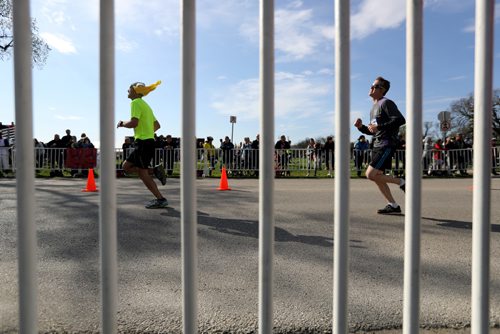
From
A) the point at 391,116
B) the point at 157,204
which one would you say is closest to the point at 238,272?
the point at 157,204

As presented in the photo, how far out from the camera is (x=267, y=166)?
1069 millimetres

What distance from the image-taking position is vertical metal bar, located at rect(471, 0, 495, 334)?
1.02 metres

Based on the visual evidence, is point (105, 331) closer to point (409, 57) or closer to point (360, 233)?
point (409, 57)

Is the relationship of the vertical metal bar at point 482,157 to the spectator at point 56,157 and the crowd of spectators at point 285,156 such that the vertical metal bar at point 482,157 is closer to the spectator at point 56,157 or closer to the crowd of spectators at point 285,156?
the crowd of spectators at point 285,156

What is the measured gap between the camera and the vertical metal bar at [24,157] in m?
0.96

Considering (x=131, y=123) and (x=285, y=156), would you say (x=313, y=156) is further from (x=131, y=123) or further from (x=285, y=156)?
(x=131, y=123)

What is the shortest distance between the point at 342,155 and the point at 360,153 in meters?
14.9

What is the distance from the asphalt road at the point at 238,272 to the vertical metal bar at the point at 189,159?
75cm

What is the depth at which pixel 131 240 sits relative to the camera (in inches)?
134

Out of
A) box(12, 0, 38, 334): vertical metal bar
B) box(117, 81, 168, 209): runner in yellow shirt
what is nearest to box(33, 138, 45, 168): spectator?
box(117, 81, 168, 209): runner in yellow shirt

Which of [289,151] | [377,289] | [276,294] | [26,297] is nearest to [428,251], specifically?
[377,289]

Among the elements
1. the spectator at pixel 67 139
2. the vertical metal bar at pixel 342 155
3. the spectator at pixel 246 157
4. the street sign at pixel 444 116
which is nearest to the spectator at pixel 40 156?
the spectator at pixel 67 139

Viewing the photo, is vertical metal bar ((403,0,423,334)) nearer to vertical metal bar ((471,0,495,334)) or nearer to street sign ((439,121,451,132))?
vertical metal bar ((471,0,495,334))

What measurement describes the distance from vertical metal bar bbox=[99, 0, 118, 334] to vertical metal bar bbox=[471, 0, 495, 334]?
1.06 metres
